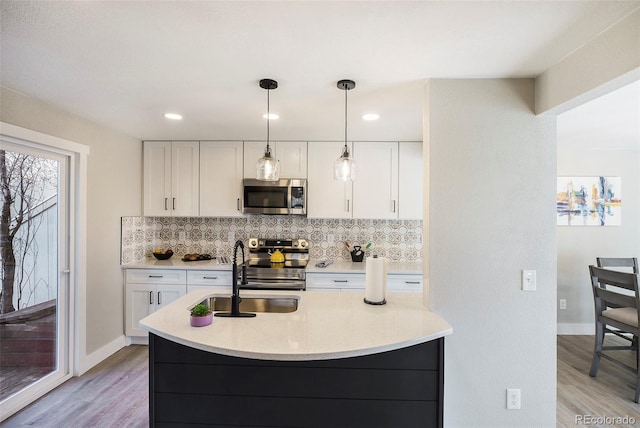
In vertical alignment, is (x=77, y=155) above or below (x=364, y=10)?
below

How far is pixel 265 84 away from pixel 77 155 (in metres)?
1.94

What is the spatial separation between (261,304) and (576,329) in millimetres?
3910

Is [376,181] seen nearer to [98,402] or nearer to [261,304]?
[261,304]

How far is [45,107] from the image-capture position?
2398 millimetres

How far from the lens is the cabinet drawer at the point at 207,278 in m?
3.34

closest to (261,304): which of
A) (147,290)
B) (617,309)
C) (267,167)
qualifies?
(267,167)

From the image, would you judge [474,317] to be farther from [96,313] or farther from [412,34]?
[96,313]

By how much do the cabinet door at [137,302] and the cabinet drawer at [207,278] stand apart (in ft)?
1.37

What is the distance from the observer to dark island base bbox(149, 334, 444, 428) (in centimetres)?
153

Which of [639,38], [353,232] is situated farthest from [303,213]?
[639,38]

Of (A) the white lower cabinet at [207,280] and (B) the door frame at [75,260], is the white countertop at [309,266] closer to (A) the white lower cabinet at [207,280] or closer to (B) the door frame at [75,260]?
(A) the white lower cabinet at [207,280]

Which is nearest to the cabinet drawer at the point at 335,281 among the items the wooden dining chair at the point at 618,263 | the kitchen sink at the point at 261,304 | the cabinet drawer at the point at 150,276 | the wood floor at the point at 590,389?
the kitchen sink at the point at 261,304

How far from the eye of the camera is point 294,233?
3.89 metres

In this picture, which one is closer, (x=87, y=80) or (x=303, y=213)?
(x=87, y=80)
